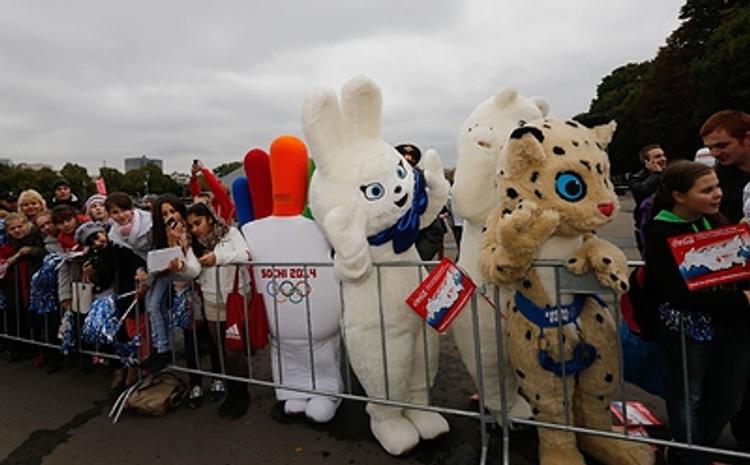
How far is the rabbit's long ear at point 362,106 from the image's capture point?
2.96m

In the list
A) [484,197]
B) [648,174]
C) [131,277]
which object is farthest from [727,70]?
[131,277]

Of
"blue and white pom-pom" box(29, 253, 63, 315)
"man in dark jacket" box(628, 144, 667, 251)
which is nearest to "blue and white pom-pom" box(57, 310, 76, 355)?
"blue and white pom-pom" box(29, 253, 63, 315)

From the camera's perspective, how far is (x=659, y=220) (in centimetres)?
220

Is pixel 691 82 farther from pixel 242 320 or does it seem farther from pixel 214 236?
pixel 242 320

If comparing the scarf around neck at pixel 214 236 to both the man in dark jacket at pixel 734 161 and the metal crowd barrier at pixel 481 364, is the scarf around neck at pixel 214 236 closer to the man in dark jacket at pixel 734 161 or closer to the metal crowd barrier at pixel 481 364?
the metal crowd barrier at pixel 481 364

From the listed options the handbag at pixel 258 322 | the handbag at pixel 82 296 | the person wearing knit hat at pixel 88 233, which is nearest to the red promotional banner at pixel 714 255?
the handbag at pixel 258 322

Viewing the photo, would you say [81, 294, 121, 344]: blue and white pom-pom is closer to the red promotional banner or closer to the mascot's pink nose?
the mascot's pink nose

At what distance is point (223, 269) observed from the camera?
3.36 m

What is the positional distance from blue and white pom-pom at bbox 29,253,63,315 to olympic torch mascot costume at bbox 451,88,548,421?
372cm

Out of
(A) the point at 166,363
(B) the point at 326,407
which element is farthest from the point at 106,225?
(B) the point at 326,407

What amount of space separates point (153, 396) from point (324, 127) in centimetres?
232

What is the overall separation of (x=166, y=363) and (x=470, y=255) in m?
2.47

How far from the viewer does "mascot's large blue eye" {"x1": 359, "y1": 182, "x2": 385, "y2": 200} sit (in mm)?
2861

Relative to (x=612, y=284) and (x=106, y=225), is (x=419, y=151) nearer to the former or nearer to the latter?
(x=612, y=284)
